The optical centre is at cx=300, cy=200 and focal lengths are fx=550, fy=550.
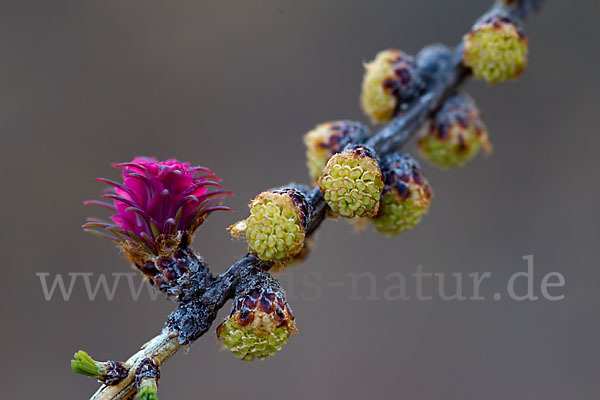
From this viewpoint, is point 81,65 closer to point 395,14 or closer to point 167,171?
point 395,14

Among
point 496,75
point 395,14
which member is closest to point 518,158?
point 395,14

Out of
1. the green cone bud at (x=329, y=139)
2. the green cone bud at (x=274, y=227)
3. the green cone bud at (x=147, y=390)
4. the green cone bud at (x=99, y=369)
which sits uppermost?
the green cone bud at (x=329, y=139)

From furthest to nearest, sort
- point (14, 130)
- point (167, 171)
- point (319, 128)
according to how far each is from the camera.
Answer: point (14, 130) < point (319, 128) < point (167, 171)

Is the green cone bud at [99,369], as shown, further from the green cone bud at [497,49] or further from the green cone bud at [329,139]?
the green cone bud at [497,49]

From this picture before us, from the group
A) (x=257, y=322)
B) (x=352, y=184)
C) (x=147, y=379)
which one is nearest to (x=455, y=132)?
(x=352, y=184)

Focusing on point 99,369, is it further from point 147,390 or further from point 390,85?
point 390,85

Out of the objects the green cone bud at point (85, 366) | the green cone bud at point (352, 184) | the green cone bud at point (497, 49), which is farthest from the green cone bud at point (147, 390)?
the green cone bud at point (497, 49)

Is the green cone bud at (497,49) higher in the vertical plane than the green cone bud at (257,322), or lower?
higher
